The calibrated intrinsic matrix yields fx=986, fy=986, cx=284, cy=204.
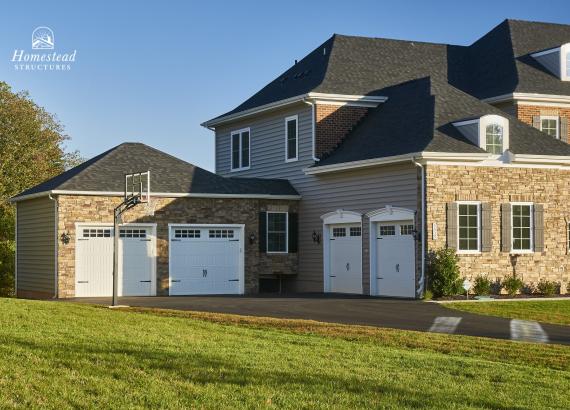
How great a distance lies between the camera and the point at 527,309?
23.0 m

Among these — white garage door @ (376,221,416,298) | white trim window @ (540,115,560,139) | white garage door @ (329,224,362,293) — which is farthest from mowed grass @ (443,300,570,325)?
white trim window @ (540,115,560,139)

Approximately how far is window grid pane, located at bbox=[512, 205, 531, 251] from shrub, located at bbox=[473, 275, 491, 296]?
1579mm

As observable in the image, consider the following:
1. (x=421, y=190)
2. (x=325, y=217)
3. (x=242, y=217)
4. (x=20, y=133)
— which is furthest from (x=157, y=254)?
(x=20, y=133)

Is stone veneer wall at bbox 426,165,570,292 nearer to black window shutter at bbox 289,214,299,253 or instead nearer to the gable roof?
the gable roof

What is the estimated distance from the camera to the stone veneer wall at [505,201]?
25797 millimetres

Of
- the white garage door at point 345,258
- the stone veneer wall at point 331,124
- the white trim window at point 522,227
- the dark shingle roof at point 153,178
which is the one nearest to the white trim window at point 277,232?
the dark shingle roof at point 153,178

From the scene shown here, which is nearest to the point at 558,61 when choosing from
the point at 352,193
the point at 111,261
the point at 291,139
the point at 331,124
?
the point at 331,124

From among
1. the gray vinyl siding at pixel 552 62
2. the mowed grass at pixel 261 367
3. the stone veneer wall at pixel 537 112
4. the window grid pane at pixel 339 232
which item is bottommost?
the mowed grass at pixel 261 367

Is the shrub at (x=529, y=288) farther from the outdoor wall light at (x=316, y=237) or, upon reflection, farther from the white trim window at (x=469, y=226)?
the outdoor wall light at (x=316, y=237)

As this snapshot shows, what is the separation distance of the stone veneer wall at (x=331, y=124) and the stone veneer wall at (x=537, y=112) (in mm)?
5128

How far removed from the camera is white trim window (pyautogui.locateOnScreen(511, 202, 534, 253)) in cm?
2703

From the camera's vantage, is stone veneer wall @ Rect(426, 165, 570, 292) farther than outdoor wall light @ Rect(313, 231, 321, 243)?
No

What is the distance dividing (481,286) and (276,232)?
7.52m

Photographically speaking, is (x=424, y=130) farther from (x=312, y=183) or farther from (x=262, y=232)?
(x=262, y=232)
